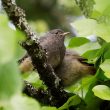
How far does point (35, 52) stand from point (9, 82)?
0.49 metres

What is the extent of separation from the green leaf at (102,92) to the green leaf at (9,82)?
505 millimetres

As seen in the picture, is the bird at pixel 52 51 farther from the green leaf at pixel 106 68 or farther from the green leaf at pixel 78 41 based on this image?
the green leaf at pixel 106 68

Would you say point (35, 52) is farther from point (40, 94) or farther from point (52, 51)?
point (52, 51)

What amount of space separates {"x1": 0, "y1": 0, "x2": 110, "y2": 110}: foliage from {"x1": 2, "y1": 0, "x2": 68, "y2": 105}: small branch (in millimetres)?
50

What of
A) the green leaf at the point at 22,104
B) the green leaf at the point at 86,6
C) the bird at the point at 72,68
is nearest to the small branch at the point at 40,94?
the bird at the point at 72,68

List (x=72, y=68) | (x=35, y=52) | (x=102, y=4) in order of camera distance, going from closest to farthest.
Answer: (x=102, y=4) → (x=35, y=52) → (x=72, y=68)

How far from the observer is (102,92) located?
806mm

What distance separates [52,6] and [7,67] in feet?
12.9

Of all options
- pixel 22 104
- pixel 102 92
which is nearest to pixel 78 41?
pixel 102 92

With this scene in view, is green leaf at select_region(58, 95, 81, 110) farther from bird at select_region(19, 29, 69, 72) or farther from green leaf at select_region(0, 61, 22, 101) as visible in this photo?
green leaf at select_region(0, 61, 22, 101)

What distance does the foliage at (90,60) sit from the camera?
0.32m

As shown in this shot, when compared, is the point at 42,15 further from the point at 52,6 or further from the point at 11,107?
the point at 11,107

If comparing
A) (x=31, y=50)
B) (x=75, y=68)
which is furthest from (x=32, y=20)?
(x=31, y=50)

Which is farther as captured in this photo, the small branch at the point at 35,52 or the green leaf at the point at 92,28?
the green leaf at the point at 92,28
